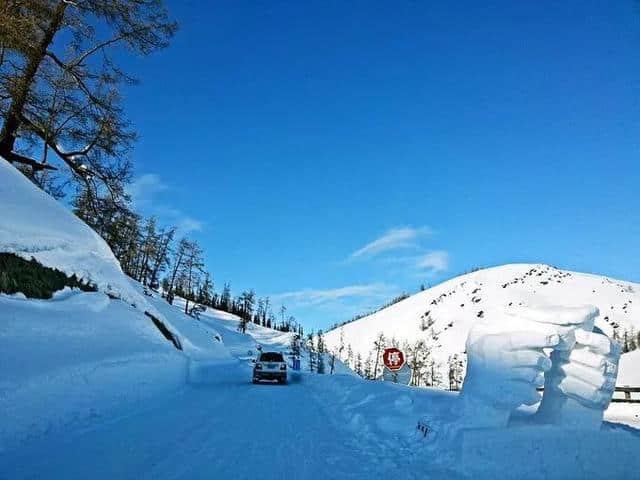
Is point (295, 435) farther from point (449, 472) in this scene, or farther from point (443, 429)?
point (449, 472)

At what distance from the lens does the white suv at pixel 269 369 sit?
22.6 meters

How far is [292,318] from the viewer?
565 feet

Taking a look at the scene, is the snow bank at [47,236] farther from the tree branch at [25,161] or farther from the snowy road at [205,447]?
the snowy road at [205,447]

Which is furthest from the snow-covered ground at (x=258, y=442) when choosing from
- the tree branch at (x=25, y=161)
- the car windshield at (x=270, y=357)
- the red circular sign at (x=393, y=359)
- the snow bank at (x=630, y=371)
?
the snow bank at (x=630, y=371)

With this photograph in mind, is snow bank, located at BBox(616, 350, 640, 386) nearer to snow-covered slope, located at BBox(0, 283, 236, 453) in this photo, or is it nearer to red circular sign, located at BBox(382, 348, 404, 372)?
red circular sign, located at BBox(382, 348, 404, 372)

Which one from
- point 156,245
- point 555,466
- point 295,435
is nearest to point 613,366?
point 555,466

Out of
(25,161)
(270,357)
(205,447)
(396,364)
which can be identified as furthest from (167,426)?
(270,357)

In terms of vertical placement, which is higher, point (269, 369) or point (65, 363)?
point (65, 363)

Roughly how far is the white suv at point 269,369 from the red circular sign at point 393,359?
27.2 ft

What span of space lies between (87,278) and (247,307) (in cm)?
10768

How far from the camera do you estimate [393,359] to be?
16062 millimetres

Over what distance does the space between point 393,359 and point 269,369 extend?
874 cm

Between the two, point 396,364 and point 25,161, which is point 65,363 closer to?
point 396,364

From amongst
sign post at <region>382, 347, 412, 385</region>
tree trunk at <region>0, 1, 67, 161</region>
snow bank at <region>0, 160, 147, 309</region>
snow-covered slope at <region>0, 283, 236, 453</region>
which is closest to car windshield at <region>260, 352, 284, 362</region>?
snow bank at <region>0, 160, 147, 309</region>
